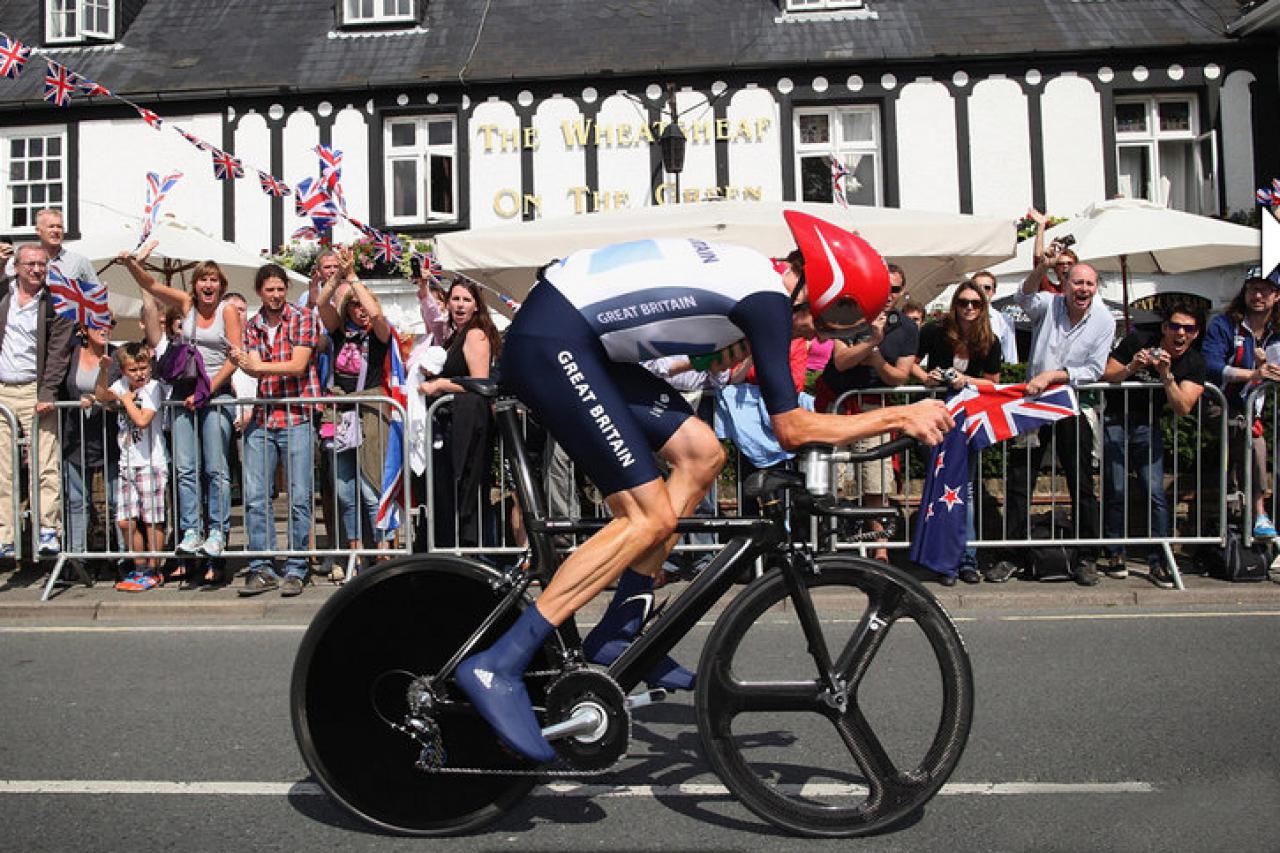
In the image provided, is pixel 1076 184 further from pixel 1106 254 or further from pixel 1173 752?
pixel 1173 752

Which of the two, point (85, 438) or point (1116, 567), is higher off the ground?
point (85, 438)

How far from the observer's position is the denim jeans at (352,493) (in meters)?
8.81

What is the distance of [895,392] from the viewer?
8.83 metres

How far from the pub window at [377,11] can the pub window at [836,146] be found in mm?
7265

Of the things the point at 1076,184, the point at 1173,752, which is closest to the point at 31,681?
the point at 1173,752

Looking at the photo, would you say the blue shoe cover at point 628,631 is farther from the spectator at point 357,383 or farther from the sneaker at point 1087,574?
the sneaker at point 1087,574

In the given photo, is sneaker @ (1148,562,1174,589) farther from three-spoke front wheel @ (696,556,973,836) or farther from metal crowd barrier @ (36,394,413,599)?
three-spoke front wheel @ (696,556,973,836)

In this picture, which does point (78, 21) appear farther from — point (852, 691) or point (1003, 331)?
point (852, 691)

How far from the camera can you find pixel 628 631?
13.6 feet

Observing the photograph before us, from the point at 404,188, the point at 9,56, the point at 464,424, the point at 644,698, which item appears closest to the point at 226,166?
the point at 9,56

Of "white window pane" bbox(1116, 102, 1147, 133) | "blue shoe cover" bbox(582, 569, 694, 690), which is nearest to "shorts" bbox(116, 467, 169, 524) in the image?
"blue shoe cover" bbox(582, 569, 694, 690)

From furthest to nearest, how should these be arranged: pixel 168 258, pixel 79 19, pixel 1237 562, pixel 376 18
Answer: pixel 79 19, pixel 376 18, pixel 168 258, pixel 1237 562

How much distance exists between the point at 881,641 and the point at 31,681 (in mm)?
4344

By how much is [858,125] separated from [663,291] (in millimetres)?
19231
